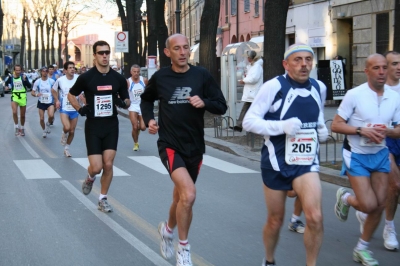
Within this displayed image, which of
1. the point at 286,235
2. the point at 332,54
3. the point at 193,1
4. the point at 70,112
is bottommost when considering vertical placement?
the point at 286,235

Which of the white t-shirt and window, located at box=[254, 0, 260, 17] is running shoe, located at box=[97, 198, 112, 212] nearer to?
the white t-shirt

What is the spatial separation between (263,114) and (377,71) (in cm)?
133

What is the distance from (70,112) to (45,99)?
5184 millimetres

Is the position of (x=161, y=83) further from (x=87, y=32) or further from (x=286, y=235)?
(x=87, y=32)

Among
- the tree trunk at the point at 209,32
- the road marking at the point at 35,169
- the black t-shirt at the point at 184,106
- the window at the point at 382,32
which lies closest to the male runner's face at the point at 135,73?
the road marking at the point at 35,169

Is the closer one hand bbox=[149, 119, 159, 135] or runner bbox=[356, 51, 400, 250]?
hand bbox=[149, 119, 159, 135]

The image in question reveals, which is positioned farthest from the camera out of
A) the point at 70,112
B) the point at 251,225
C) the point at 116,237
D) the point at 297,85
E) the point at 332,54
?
the point at 332,54

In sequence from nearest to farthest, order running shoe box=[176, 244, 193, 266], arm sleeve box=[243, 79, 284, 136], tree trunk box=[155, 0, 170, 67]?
1. arm sleeve box=[243, 79, 284, 136]
2. running shoe box=[176, 244, 193, 266]
3. tree trunk box=[155, 0, 170, 67]

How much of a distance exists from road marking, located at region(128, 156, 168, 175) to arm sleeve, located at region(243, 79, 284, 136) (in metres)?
6.98

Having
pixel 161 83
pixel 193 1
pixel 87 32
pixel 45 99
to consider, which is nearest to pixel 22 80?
pixel 45 99

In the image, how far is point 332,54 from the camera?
96.9 ft

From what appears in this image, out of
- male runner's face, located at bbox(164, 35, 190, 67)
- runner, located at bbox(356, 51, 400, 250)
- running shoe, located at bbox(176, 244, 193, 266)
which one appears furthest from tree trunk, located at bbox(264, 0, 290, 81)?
running shoe, located at bbox(176, 244, 193, 266)

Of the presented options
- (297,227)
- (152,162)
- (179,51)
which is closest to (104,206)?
(297,227)

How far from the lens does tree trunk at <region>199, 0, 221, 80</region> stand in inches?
960
